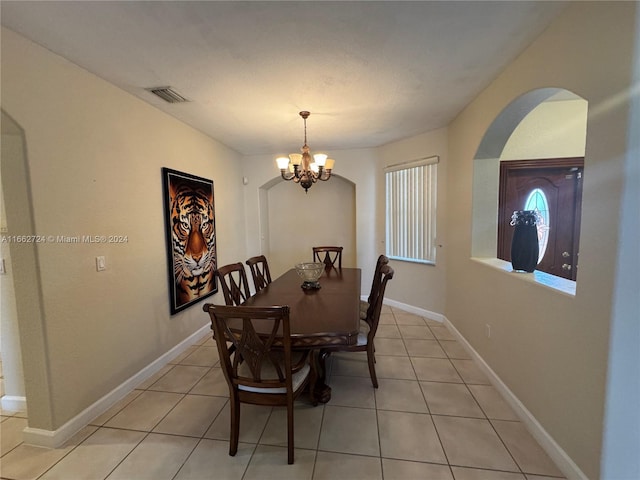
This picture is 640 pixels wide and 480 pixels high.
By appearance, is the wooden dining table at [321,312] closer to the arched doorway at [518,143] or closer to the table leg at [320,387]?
the table leg at [320,387]

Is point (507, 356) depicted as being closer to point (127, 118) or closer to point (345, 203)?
point (345, 203)

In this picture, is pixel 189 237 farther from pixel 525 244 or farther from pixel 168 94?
pixel 525 244

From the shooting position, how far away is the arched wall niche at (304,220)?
486 cm

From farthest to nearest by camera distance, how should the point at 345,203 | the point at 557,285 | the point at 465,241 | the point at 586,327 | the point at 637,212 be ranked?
the point at 345,203 → the point at 465,241 → the point at 557,285 → the point at 586,327 → the point at 637,212

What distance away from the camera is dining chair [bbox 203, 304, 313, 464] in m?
1.43

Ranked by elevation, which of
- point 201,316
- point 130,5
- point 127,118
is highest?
point 130,5

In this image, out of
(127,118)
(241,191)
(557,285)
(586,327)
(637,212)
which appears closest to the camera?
(637,212)

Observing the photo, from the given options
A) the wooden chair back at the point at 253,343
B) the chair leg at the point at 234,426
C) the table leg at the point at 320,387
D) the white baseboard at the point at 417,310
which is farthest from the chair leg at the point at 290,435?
the white baseboard at the point at 417,310

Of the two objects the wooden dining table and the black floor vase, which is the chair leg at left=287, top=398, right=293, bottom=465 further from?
the black floor vase

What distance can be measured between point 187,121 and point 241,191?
1.59 meters

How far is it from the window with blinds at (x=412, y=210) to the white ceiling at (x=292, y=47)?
1.08 metres

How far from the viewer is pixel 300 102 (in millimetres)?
2531

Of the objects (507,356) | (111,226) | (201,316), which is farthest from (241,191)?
(507,356)

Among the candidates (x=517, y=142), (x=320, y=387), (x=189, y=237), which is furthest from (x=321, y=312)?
(x=517, y=142)
